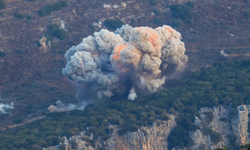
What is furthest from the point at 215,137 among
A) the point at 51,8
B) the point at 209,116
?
the point at 51,8

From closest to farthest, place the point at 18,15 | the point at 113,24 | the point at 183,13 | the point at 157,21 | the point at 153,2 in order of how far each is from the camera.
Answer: the point at 18,15 < the point at 113,24 < the point at 157,21 < the point at 183,13 < the point at 153,2

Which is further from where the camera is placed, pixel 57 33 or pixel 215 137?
pixel 57 33

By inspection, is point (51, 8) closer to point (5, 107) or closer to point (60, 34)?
point (60, 34)

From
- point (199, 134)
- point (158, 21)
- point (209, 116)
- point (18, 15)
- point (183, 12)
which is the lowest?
point (199, 134)

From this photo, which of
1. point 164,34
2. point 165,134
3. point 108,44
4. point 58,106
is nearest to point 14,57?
point 58,106

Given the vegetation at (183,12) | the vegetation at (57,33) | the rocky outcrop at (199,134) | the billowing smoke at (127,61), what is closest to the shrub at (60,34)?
the vegetation at (57,33)

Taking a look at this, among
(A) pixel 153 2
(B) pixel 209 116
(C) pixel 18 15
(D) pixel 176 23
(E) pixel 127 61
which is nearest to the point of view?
(B) pixel 209 116
